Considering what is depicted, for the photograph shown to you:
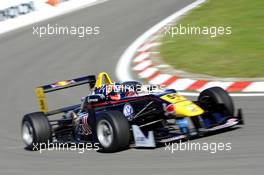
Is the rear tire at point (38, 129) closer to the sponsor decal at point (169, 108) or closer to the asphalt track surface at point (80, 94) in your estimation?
the asphalt track surface at point (80, 94)

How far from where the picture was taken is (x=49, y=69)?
18.9 m

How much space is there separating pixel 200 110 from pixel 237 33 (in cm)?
859

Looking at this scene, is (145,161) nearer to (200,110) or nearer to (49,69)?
(200,110)

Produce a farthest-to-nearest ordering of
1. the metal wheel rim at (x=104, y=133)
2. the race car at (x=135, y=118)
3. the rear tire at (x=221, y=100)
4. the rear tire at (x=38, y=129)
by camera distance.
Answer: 1. the rear tire at (x=38, y=129)
2. the rear tire at (x=221, y=100)
3. the metal wheel rim at (x=104, y=133)
4. the race car at (x=135, y=118)

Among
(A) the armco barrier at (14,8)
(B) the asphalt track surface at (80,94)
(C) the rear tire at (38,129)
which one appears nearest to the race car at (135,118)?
(C) the rear tire at (38,129)

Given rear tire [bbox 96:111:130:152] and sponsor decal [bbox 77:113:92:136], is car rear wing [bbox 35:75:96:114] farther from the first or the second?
rear tire [bbox 96:111:130:152]

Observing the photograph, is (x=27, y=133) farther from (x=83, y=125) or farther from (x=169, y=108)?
(x=169, y=108)

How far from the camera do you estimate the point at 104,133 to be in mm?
11367

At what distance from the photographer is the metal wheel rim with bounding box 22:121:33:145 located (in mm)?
12352

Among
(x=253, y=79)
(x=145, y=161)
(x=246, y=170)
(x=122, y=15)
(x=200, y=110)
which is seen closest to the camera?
(x=246, y=170)

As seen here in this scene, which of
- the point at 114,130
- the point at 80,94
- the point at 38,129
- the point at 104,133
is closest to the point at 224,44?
the point at 80,94

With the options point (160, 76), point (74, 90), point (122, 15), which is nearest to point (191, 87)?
point (160, 76)

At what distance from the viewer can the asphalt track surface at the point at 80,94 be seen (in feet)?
33.3

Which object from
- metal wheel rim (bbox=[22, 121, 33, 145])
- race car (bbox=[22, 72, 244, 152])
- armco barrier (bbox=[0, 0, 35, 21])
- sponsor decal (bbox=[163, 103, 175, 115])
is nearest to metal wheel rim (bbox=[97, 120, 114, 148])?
race car (bbox=[22, 72, 244, 152])
